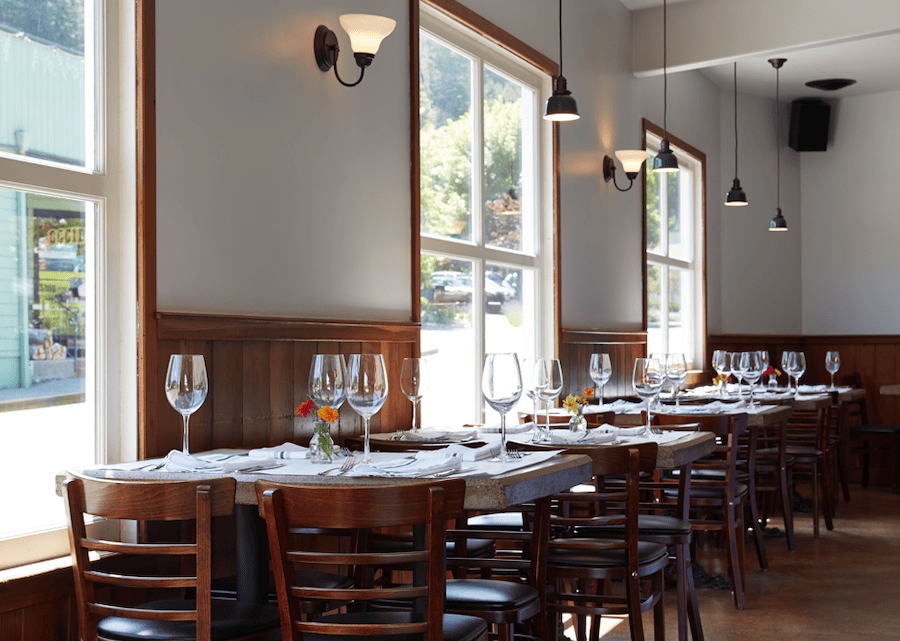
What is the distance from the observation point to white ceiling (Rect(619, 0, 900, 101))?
7.35 m

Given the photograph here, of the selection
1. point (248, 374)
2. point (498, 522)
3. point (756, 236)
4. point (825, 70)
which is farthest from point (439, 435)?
point (756, 236)

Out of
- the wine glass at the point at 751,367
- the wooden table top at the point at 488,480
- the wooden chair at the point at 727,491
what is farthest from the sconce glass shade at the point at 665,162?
the wooden table top at the point at 488,480

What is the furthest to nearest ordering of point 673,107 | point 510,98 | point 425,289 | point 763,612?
point 673,107
point 510,98
point 425,289
point 763,612

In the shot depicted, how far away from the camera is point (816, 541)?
213 inches

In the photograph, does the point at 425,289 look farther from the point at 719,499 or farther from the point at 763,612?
the point at 763,612

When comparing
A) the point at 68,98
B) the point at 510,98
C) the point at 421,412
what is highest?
the point at 510,98

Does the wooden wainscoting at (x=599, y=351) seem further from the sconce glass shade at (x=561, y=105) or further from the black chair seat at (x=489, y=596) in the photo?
the black chair seat at (x=489, y=596)

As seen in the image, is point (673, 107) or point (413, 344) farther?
point (673, 107)

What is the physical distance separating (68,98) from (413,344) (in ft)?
5.90

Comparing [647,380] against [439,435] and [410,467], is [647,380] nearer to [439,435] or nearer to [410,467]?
[439,435]

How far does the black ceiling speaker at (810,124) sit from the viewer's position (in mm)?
8828

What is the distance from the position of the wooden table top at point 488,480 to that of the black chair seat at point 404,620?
25 centimetres

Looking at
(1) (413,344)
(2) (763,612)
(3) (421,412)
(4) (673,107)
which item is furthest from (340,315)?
(4) (673,107)

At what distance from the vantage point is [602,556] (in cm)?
268
